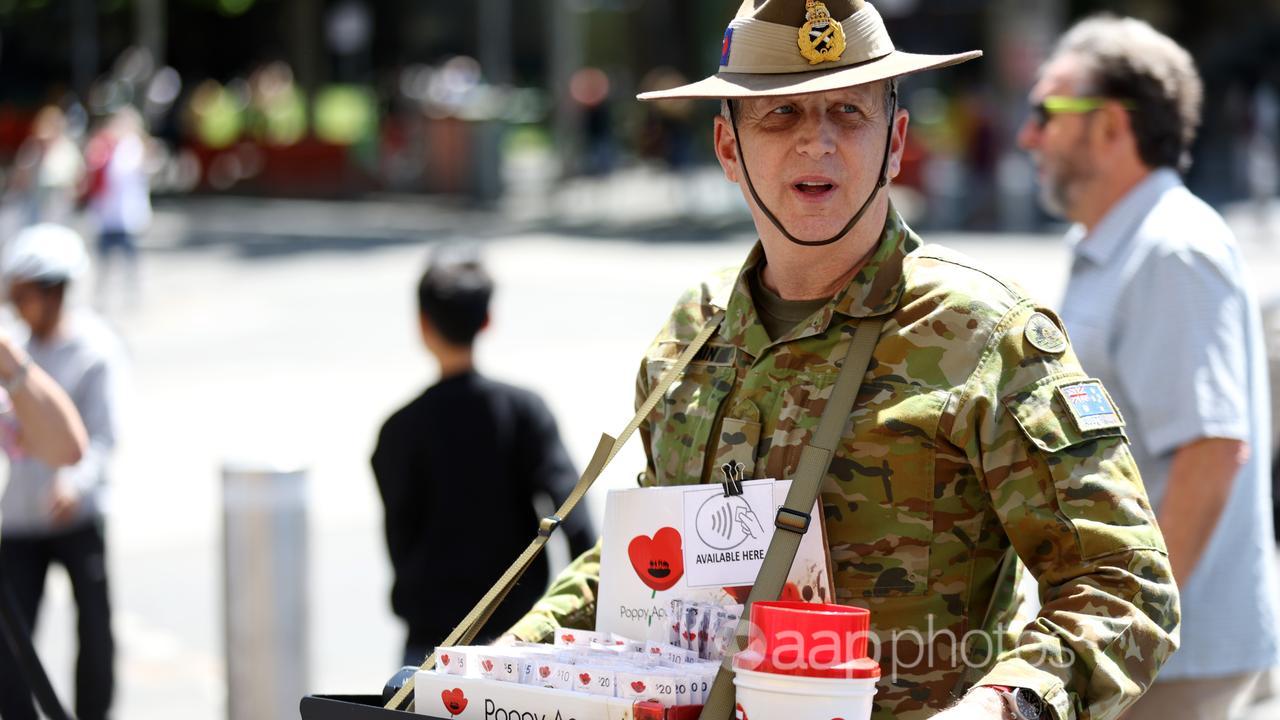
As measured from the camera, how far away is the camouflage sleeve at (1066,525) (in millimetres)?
2203

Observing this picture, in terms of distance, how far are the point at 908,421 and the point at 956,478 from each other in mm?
113

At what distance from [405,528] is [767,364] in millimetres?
2451

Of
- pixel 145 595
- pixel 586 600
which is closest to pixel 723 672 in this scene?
pixel 586 600

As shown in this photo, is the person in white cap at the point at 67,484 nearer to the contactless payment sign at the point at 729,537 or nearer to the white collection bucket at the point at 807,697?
the contactless payment sign at the point at 729,537

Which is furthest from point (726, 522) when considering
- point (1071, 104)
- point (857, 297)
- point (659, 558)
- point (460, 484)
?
point (460, 484)

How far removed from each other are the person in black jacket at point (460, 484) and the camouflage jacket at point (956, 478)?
2117mm

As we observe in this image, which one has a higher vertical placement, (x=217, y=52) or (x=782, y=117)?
(x=217, y=52)

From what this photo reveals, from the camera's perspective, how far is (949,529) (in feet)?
8.02

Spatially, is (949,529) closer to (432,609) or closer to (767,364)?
(767,364)

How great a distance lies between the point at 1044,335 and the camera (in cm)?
241

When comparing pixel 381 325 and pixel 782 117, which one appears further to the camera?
pixel 381 325

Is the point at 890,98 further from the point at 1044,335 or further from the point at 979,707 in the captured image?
the point at 979,707

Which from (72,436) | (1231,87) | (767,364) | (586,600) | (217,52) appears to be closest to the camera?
(767,364)

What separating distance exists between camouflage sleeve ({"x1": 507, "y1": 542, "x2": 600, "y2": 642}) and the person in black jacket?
184cm
